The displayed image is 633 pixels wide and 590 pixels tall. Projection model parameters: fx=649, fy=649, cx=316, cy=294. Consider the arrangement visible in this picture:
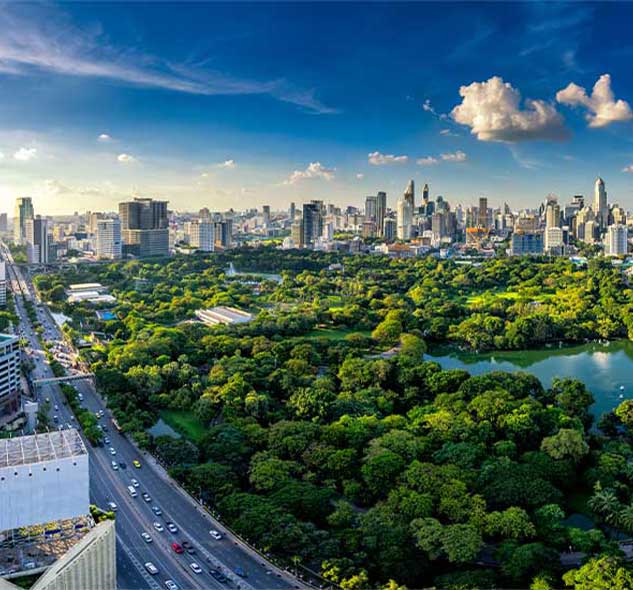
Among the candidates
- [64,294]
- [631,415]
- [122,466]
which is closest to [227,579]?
[122,466]

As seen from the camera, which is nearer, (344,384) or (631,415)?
(631,415)

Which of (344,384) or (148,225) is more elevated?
(148,225)

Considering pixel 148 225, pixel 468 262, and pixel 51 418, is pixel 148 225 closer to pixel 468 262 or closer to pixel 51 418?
pixel 468 262

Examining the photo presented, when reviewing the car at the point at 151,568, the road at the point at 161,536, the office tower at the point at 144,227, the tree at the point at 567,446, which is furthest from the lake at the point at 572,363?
the office tower at the point at 144,227

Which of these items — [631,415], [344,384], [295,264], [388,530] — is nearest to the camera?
[388,530]

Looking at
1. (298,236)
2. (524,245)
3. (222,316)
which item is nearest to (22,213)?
(298,236)

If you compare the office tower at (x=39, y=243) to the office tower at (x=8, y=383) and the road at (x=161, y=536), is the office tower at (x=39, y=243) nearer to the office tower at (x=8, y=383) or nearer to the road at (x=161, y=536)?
the office tower at (x=8, y=383)
